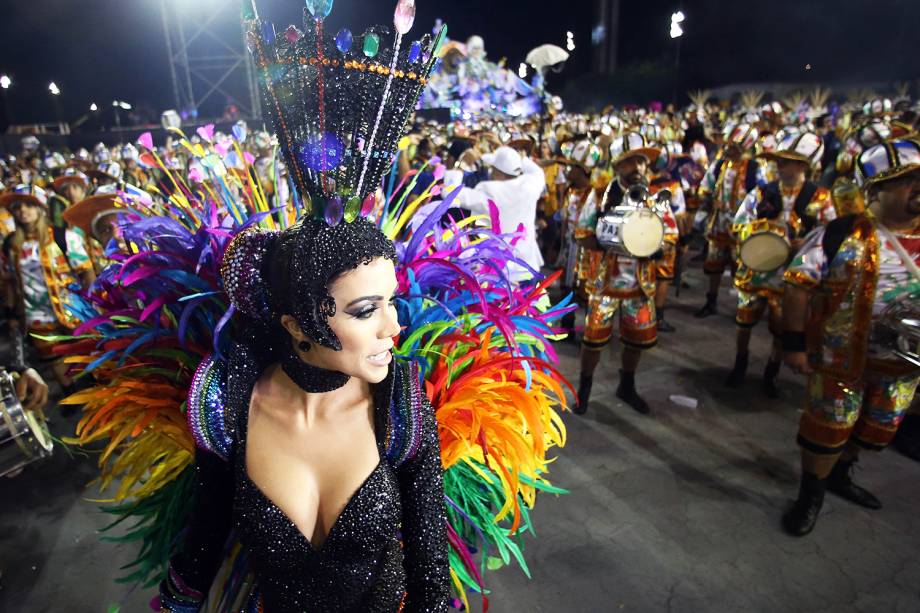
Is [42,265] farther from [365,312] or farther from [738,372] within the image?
[738,372]

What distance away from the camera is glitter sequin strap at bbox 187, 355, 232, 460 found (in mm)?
1252

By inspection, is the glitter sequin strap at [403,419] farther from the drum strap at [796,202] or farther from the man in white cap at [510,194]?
the drum strap at [796,202]

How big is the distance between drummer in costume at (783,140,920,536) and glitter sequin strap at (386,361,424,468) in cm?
229

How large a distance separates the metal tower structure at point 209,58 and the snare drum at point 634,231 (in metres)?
10.3

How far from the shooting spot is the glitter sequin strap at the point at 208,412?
1.25 metres

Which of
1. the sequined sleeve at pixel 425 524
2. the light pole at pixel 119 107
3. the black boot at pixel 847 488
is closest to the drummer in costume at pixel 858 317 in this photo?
the black boot at pixel 847 488

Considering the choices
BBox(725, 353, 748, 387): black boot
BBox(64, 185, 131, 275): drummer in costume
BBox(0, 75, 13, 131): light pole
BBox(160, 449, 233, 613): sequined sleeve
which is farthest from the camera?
BBox(0, 75, 13, 131): light pole

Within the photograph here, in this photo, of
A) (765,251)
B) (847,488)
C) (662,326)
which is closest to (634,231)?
(765,251)

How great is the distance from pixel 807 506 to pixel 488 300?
246 centimetres

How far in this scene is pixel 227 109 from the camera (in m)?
18.8

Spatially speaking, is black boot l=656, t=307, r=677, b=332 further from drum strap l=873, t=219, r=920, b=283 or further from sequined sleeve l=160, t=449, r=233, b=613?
sequined sleeve l=160, t=449, r=233, b=613

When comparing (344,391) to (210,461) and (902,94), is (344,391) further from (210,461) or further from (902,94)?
(902,94)

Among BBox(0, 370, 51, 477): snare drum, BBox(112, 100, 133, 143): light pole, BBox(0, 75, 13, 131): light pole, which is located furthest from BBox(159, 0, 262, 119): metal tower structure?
BBox(0, 370, 51, 477): snare drum

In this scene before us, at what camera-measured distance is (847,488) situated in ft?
10.6
